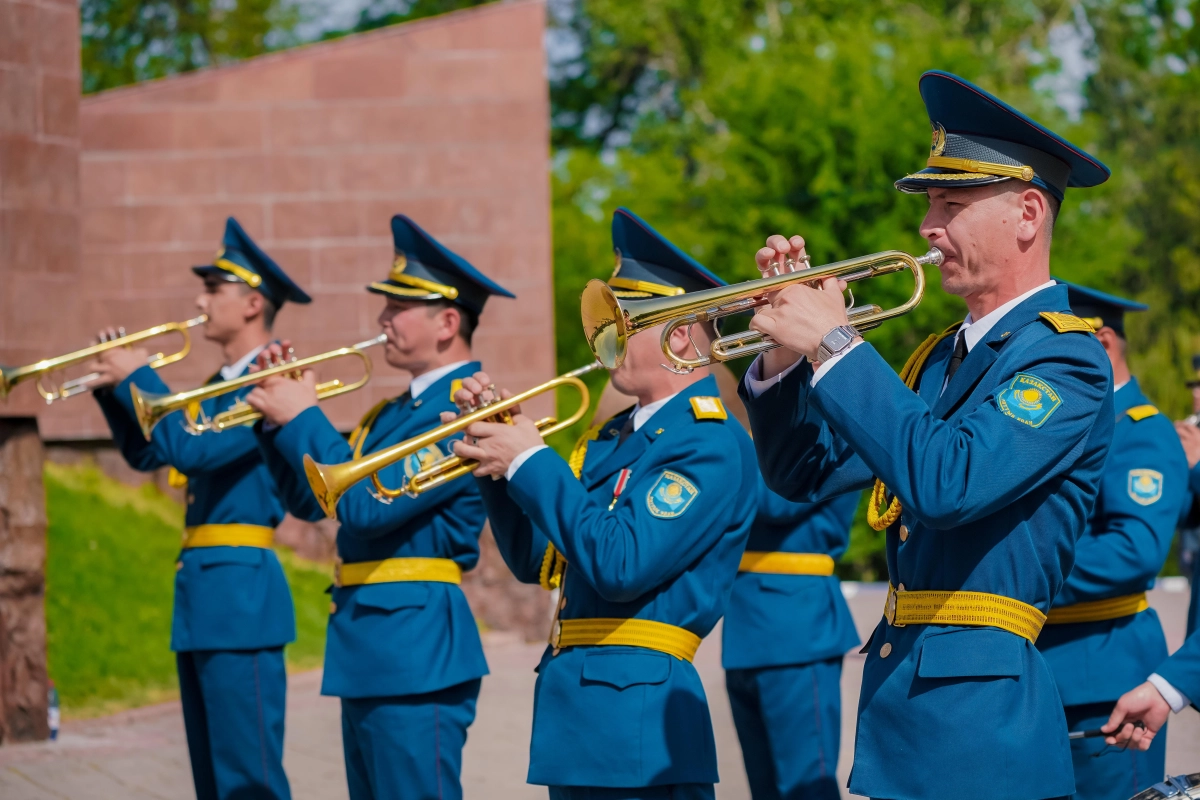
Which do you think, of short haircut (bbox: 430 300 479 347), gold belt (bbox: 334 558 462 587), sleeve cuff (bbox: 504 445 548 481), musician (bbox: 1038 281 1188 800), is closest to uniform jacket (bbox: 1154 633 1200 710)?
musician (bbox: 1038 281 1188 800)

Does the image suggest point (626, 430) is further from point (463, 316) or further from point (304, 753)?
point (304, 753)

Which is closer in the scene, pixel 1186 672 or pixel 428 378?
pixel 1186 672

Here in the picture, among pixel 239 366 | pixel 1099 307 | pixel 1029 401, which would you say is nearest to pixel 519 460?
pixel 1029 401

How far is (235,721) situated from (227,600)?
0.47 meters

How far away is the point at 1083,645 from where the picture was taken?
4383 millimetres

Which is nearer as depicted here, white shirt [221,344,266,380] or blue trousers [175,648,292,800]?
blue trousers [175,648,292,800]

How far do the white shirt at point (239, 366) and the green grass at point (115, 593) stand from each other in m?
3.66

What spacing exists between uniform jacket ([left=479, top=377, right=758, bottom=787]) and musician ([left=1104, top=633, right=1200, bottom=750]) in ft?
3.12

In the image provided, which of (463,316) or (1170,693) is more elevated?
(463,316)

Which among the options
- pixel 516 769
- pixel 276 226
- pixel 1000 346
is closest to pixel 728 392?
pixel 516 769

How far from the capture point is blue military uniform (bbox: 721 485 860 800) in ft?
17.6

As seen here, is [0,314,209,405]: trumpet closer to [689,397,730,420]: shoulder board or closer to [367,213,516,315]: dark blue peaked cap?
[367,213,516,315]: dark blue peaked cap

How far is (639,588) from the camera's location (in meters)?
3.44

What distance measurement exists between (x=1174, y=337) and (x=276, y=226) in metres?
19.9
